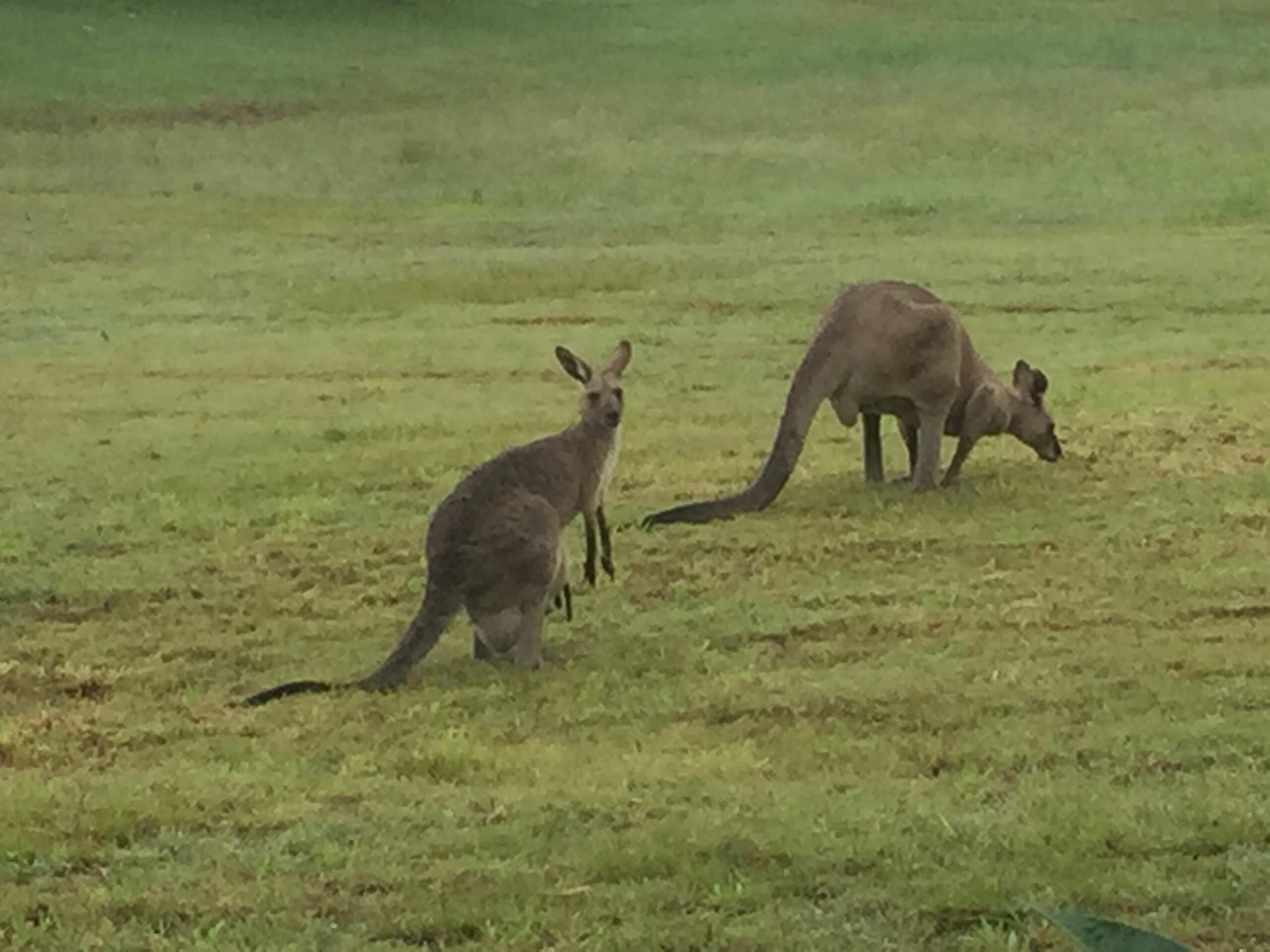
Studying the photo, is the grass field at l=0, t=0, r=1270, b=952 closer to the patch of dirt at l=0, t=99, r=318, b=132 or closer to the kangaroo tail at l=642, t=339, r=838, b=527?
the kangaroo tail at l=642, t=339, r=838, b=527

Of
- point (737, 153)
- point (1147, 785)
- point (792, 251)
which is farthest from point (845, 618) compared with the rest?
point (737, 153)

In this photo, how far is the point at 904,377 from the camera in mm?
9758

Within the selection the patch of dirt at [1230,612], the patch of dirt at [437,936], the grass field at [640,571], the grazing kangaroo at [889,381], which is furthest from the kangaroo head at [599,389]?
the patch of dirt at [437,936]

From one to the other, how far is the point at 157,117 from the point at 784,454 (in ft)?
65.8

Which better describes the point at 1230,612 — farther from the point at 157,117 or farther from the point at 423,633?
the point at 157,117

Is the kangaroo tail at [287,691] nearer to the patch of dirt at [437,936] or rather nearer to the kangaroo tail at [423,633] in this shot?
the kangaroo tail at [423,633]

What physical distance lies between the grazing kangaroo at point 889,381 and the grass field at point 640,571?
0.80ft

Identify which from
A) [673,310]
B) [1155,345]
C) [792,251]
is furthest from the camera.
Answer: [792,251]

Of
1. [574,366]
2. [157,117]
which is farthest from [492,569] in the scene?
[157,117]

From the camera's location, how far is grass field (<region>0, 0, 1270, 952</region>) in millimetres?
5016

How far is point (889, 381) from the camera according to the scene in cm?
975

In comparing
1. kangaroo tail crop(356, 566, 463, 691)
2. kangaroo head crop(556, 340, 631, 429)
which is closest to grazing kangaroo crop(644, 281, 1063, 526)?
kangaroo head crop(556, 340, 631, 429)

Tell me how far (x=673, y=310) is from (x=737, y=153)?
952 centimetres

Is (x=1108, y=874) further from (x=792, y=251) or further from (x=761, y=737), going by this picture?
(x=792, y=251)
